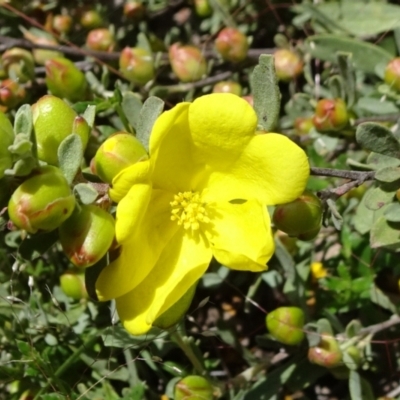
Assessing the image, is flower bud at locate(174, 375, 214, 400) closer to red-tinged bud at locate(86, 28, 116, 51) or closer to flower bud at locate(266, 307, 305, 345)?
flower bud at locate(266, 307, 305, 345)

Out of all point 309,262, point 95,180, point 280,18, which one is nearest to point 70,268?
point 95,180

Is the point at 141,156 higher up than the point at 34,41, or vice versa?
the point at 141,156

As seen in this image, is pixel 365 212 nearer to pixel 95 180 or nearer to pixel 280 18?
pixel 95 180

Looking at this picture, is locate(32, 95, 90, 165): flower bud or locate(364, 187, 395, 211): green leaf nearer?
locate(32, 95, 90, 165): flower bud

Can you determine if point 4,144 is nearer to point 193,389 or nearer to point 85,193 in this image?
point 85,193

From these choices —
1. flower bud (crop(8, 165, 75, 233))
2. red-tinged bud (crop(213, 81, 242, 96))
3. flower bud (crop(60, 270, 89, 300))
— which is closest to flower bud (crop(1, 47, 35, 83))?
red-tinged bud (crop(213, 81, 242, 96))

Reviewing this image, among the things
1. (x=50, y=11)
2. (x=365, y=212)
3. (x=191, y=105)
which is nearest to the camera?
(x=191, y=105)
